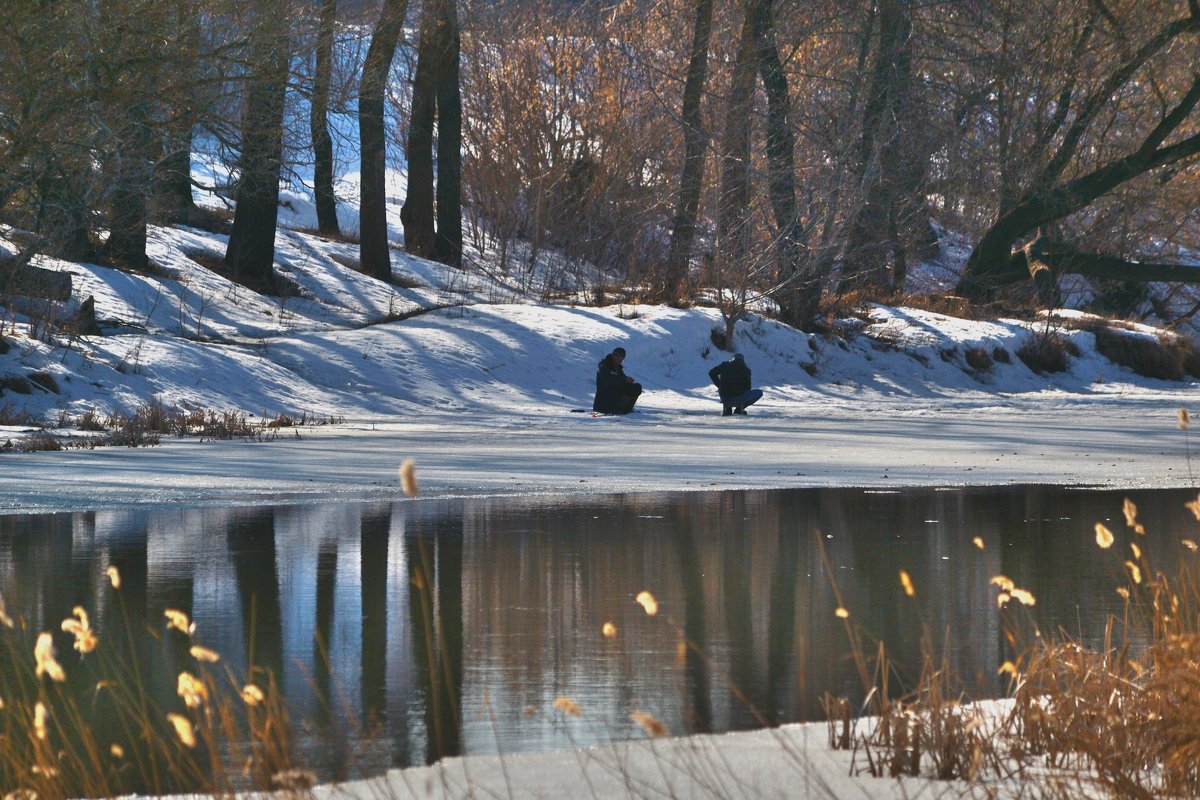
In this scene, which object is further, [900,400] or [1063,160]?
[900,400]

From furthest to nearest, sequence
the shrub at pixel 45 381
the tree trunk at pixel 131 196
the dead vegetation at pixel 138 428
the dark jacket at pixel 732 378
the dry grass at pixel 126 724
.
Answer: the dark jacket at pixel 732 378
the shrub at pixel 45 381
the tree trunk at pixel 131 196
the dead vegetation at pixel 138 428
the dry grass at pixel 126 724

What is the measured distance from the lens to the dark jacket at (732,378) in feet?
75.2

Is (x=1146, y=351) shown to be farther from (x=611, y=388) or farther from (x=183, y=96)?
(x=183, y=96)

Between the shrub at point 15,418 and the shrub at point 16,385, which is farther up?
the shrub at point 16,385

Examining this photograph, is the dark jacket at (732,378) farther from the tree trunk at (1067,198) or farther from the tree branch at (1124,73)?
the tree branch at (1124,73)

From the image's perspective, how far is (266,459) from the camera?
15.0m

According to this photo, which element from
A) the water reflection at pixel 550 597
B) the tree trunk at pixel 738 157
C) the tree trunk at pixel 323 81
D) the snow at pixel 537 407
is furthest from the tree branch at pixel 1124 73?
the water reflection at pixel 550 597

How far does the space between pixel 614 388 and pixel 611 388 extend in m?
0.05

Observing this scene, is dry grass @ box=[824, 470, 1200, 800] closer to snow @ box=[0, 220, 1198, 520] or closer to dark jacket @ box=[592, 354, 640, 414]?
snow @ box=[0, 220, 1198, 520]

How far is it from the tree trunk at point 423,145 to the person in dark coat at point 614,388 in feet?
35.0

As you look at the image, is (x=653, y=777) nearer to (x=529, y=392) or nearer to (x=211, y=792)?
(x=211, y=792)

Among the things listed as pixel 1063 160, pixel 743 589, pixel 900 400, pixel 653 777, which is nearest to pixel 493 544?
pixel 743 589

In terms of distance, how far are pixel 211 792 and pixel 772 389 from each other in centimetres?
2429

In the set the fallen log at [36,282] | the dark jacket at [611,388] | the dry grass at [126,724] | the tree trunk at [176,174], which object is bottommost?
the dry grass at [126,724]
